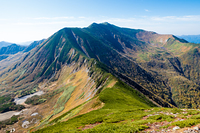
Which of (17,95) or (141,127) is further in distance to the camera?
(17,95)

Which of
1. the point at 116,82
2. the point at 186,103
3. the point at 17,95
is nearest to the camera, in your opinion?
the point at 116,82

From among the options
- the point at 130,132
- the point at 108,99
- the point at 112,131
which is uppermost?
the point at 130,132

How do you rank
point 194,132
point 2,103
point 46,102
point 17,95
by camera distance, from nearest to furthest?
point 194,132
point 46,102
point 2,103
point 17,95

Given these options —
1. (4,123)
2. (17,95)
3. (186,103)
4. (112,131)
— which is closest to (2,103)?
(17,95)

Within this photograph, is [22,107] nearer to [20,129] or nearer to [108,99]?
[20,129]

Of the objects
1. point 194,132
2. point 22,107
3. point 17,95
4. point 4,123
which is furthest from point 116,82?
point 17,95

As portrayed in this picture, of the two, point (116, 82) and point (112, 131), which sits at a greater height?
point (112, 131)

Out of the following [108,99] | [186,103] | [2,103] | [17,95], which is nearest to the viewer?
[108,99]

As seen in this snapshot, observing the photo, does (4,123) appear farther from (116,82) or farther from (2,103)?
(116,82)

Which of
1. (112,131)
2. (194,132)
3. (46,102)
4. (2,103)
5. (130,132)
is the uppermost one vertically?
(194,132)
